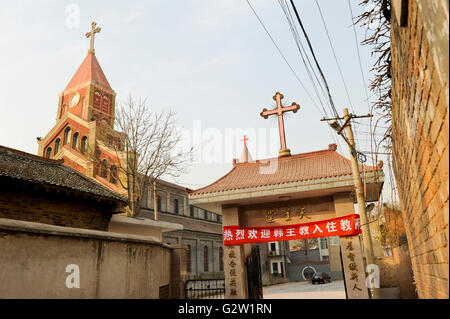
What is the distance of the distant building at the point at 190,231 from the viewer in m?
28.9

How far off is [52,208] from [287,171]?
8372 mm

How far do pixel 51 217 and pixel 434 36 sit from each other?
11335mm

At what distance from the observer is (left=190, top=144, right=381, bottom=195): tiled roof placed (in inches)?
448

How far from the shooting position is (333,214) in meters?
11.3

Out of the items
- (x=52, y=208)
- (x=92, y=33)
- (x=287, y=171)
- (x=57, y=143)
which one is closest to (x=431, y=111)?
(x=287, y=171)

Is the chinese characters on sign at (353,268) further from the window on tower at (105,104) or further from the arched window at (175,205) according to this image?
the window on tower at (105,104)

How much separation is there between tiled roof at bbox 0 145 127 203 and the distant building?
14.7 metres

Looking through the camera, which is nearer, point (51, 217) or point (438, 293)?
point (438, 293)

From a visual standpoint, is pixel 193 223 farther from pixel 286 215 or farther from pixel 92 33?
pixel 92 33

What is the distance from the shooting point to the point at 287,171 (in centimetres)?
1242

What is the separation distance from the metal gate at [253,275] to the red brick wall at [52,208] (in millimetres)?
5667

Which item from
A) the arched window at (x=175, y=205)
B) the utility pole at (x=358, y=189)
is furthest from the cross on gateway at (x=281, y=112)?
the arched window at (x=175, y=205)
